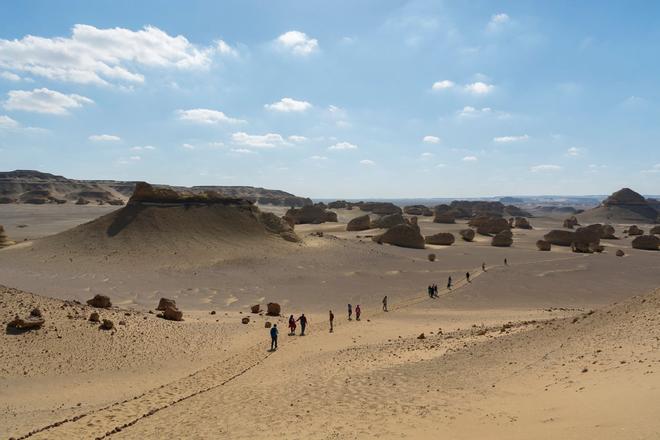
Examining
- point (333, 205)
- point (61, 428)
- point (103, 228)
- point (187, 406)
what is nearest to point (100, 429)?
point (61, 428)

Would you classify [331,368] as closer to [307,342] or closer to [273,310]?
[307,342]

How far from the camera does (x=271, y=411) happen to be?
9.73 metres

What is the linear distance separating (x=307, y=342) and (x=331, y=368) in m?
4.49

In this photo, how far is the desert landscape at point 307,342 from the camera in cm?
838

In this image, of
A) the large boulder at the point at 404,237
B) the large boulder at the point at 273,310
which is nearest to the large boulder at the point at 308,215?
the large boulder at the point at 404,237

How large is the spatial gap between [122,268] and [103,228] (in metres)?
8.27

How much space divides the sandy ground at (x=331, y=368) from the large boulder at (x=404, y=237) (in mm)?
17255

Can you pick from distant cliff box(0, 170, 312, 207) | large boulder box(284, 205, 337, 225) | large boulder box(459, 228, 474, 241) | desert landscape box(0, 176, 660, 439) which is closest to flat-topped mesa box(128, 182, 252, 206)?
desert landscape box(0, 176, 660, 439)

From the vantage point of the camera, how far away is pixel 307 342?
1722cm

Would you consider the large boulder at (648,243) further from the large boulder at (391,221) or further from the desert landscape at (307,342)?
the large boulder at (391,221)

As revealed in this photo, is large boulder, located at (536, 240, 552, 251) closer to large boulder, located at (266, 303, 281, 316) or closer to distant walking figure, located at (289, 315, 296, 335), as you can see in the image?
large boulder, located at (266, 303, 281, 316)

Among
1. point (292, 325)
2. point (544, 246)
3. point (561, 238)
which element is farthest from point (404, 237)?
point (292, 325)

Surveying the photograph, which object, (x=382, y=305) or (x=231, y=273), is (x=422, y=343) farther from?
(x=231, y=273)

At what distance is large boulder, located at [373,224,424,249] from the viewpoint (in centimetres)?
4447
